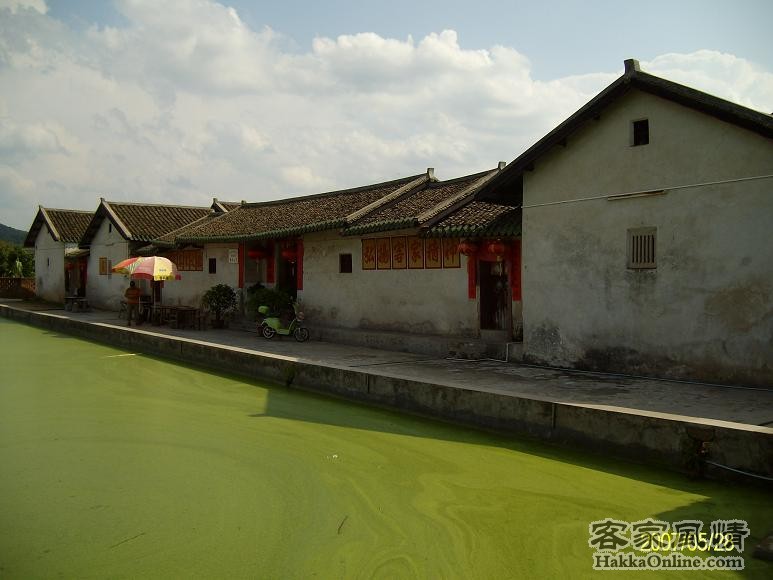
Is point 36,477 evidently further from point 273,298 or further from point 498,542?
point 273,298

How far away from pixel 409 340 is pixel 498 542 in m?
6.79

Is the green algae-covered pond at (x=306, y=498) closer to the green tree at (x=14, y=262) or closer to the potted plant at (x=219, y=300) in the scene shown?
the potted plant at (x=219, y=300)

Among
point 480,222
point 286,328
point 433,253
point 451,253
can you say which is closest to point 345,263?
point 286,328

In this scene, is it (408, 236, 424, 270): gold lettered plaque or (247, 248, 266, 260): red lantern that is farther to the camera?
(247, 248, 266, 260): red lantern

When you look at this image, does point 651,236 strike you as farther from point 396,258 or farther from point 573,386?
point 396,258

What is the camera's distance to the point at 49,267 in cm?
2556

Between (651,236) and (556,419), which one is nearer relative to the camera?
(556,419)

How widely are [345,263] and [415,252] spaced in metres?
2.07

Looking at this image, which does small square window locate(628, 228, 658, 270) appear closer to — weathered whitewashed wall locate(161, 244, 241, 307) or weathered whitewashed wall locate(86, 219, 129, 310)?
weathered whitewashed wall locate(161, 244, 241, 307)

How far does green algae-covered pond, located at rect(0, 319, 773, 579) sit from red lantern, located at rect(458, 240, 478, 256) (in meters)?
3.41

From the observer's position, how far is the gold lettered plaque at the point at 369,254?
1220 cm

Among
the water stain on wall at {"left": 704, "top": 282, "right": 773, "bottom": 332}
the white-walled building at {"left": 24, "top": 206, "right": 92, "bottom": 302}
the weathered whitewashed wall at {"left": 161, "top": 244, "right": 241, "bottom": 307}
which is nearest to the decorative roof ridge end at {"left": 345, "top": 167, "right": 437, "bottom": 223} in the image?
the weathered whitewashed wall at {"left": 161, "top": 244, "right": 241, "bottom": 307}

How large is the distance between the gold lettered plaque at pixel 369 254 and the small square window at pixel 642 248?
214 inches

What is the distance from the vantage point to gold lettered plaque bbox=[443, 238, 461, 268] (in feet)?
35.0
